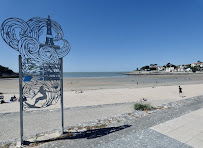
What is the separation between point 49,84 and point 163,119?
16.6ft

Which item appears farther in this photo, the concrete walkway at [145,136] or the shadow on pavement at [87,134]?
the shadow on pavement at [87,134]

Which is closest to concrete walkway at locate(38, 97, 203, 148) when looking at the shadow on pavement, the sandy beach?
the shadow on pavement

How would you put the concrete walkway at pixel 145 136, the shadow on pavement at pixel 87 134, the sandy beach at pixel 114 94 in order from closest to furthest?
the concrete walkway at pixel 145 136
the shadow on pavement at pixel 87 134
the sandy beach at pixel 114 94

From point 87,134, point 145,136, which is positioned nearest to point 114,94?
point 87,134

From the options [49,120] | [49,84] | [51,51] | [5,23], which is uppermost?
[5,23]

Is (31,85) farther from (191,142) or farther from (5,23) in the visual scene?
(191,142)

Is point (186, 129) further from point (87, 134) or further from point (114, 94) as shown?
point (114, 94)

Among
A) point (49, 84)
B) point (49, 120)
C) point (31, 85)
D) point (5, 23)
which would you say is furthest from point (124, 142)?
point (5, 23)

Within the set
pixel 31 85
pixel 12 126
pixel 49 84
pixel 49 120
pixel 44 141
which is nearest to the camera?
pixel 44 141

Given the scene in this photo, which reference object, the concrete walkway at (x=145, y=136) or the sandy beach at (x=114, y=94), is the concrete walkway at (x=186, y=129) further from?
the sandy beach at (x=114, y=94)

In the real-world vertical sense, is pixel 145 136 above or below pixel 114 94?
above

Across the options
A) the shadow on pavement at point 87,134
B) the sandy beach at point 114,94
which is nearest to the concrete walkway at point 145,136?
the shadow on pavement at point 87,134

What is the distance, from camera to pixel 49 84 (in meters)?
4.33

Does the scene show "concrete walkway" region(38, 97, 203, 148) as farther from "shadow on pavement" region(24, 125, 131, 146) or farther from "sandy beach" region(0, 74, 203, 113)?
"sandy beach" region(0, 74, 203, 113)
